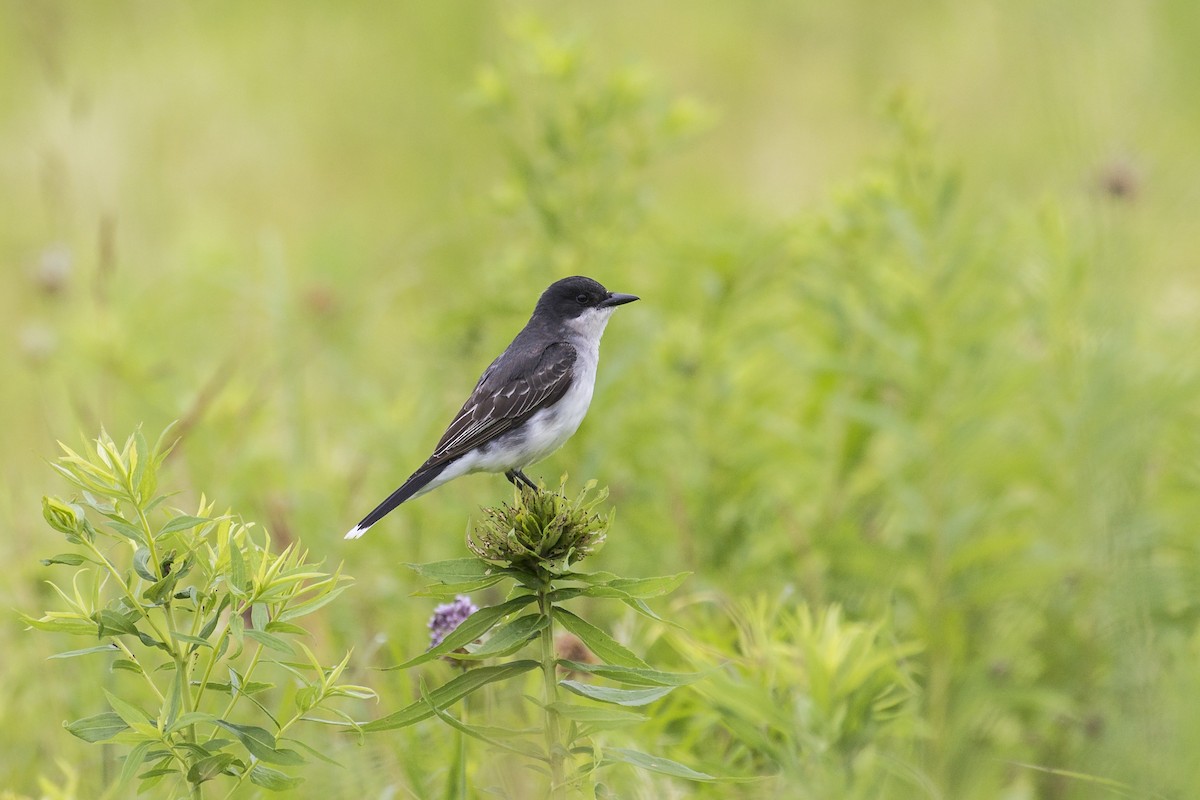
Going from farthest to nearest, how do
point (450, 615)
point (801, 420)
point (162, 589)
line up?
1. point (801, 420)
2. point (450, 615)
3. point (162, 589)

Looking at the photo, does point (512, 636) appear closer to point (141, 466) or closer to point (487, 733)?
point (487, 733)

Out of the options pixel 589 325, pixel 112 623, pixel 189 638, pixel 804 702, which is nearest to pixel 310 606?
pixel 189 638

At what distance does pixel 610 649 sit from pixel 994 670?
2.77 m

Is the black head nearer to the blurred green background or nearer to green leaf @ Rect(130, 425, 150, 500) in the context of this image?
the blurred green background

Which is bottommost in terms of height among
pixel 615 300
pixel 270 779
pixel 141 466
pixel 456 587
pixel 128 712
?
→ pixel 270 779

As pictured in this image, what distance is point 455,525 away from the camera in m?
5.35

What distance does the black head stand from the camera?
4742 mm

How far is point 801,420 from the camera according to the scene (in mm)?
5676

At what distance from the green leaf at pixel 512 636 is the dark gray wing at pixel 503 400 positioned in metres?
1.69

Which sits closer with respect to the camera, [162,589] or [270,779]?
[162,589]

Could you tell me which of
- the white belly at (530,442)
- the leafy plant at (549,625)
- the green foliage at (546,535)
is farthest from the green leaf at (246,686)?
the white belly at (530,442)

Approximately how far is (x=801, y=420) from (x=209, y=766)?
3.83 metres

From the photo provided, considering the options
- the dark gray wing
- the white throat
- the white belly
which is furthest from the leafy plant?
the white throat

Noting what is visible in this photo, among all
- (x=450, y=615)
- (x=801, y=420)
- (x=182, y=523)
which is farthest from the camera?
(x=801, y=420)
